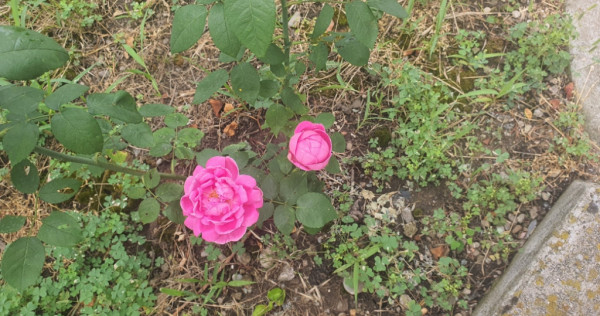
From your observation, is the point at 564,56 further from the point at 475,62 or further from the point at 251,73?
the point at 251,73

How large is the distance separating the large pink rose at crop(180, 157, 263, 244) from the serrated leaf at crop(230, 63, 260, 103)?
1.23 ft

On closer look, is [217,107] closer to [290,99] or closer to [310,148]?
[290,99]

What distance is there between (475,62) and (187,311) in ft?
7.10

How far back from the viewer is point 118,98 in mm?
1306

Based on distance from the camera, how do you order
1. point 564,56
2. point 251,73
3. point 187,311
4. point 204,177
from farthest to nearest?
point 564,56 → point 187,311 → point 251,73 → point 204,177

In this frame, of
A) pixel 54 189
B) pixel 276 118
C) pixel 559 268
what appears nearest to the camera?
pixel 54 189

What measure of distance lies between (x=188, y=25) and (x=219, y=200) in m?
0.54

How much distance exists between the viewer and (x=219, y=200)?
1263mm

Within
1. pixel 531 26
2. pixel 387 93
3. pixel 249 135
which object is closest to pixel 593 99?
pixel 531 26

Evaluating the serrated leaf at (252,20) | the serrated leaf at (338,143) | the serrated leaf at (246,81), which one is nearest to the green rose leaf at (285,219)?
the serrated leaf at (338,143)

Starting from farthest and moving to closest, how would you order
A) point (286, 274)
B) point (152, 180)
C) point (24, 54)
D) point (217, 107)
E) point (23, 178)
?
point (217, 107) < point (286, 274) < point (152, 180) < point (23, 178) < point (24, 54)

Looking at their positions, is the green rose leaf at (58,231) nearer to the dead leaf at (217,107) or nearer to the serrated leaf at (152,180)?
the serrated leaf at (152,180)

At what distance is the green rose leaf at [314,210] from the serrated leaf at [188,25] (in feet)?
2.12

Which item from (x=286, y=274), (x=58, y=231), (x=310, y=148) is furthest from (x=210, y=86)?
(x=286, y=274)
